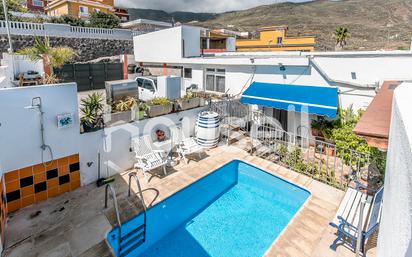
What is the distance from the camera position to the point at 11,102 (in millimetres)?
9477

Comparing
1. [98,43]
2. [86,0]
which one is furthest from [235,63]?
[86,0]

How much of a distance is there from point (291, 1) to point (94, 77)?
176532mm

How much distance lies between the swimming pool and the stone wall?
33.1m

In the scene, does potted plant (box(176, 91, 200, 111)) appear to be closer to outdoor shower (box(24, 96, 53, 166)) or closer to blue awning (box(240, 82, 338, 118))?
blue awning (box(240, 82, 338, 118))

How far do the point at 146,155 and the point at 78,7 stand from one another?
7277 centimetres

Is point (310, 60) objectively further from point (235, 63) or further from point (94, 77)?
point (94, 77)

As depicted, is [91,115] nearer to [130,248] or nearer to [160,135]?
[160,135]

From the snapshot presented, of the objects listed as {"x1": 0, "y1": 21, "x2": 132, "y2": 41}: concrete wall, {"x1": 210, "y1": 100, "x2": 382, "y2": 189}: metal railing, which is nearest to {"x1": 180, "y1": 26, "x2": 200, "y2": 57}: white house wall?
{"x1": 210, "y1": 100, "x2": 382, "y2": 189}: metal railing

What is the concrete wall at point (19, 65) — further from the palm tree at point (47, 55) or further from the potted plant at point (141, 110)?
the potted plant at point (141, 110)

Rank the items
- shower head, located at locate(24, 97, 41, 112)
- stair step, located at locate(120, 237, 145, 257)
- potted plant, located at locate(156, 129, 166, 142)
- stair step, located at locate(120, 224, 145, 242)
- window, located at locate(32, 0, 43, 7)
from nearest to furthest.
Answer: stair step, located at locate(120, 237, 145, 257) → stair step, located at locate(120, 224, 145, 242) → shower head, located at locate(24, 97, 41, 112) → potted plant, located at locate(156, 129, 166, 142) → window, located at locate(32, 0, 43, 7)

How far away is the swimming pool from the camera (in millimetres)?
9672

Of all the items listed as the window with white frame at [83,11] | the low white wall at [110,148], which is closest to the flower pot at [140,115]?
the low white wall at [110,148]

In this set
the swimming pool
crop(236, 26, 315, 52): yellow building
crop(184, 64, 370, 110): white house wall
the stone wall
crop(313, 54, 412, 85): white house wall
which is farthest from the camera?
crop(236, 26, 315, 52): yellow building

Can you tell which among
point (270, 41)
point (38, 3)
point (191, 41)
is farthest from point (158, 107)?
point (38, 3)
